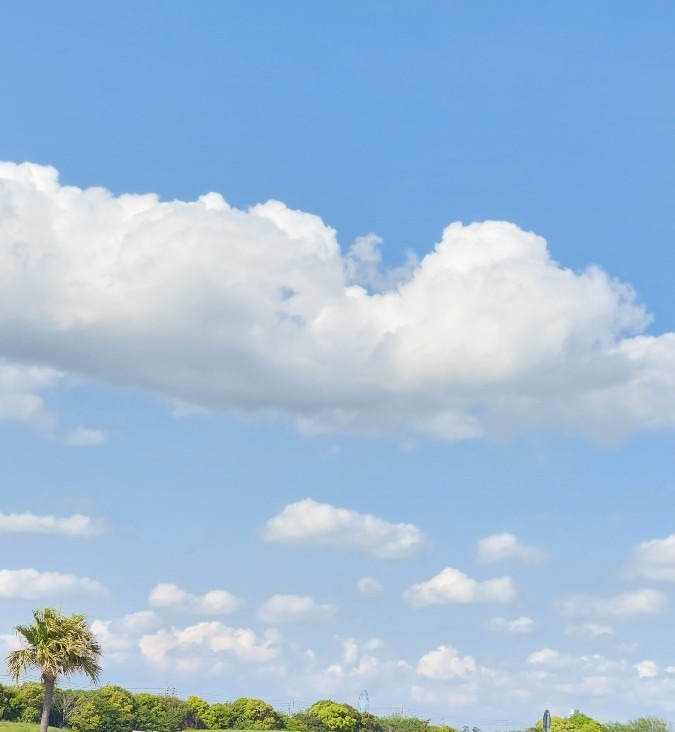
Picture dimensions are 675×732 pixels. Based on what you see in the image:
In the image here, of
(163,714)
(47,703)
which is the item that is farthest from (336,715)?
(47,703)

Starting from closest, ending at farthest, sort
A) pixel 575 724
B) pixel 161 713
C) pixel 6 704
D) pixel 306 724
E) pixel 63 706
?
1. pixel 6 704
2. pixel 63 706
3. pixel 161 713
4. pixel 306 724
5. pixel 575 724

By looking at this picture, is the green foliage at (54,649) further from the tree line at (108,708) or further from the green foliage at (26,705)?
the green foliage at (26,705)

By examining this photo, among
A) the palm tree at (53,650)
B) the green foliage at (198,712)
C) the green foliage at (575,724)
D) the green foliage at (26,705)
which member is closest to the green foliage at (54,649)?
the palm tree at (53,650)

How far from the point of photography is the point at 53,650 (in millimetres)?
64438

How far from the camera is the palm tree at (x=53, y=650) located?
211 ft

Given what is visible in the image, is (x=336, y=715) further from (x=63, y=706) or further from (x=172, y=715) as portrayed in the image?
(x=63, y=706)

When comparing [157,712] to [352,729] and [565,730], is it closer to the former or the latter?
[352,729]

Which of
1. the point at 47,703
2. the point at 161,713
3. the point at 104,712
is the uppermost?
the point at 161,713

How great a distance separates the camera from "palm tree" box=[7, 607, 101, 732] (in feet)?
211

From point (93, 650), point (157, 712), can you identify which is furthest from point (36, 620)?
point (157, 712)

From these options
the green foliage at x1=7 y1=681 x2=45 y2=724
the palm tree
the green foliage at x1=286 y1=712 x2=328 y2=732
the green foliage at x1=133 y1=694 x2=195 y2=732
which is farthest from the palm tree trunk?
the green foliage at x1=286 y1=712 x2=328 y2=732

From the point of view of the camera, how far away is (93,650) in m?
65.9

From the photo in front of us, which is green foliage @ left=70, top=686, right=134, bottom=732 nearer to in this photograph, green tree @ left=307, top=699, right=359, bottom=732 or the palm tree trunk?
green tree @ left=307, top=699, right=359, bottom=732

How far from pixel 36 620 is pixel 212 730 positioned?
306ft
